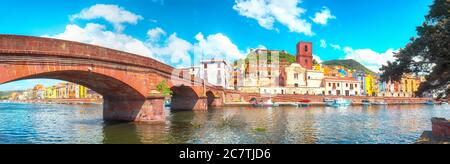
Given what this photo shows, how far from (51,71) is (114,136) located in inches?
221

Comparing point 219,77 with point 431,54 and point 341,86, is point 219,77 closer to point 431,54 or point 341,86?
point 341,86

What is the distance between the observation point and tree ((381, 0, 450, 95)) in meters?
13.8

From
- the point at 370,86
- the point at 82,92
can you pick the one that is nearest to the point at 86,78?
the point at 370,86

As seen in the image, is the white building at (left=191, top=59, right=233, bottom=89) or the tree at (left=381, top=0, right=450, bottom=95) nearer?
the tree at (left=381, top=0, right=450, bottom=95)

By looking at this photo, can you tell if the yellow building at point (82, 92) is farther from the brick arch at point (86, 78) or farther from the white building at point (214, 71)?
the brick arch at point (86, 78)

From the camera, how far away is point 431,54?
14867 mm

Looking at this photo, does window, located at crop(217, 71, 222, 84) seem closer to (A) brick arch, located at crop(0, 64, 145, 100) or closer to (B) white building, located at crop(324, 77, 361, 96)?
(B) white building, located at crop(324, 77, 361, 96)

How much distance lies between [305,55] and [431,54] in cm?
9095

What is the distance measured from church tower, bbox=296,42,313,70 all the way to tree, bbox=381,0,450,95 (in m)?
86.9

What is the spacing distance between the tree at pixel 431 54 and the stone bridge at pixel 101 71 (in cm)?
1842

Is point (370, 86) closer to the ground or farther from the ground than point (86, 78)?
farther from the ground

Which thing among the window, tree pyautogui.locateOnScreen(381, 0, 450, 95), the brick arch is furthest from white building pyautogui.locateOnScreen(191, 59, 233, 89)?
tree pyautogui.locateOnScreen(381, 0, 450, 95)

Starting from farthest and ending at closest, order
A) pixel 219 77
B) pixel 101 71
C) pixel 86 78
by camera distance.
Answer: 1. pixel 219 77
2. pixel 86 78
3. pixel 101 71

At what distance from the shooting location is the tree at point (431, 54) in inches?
543
